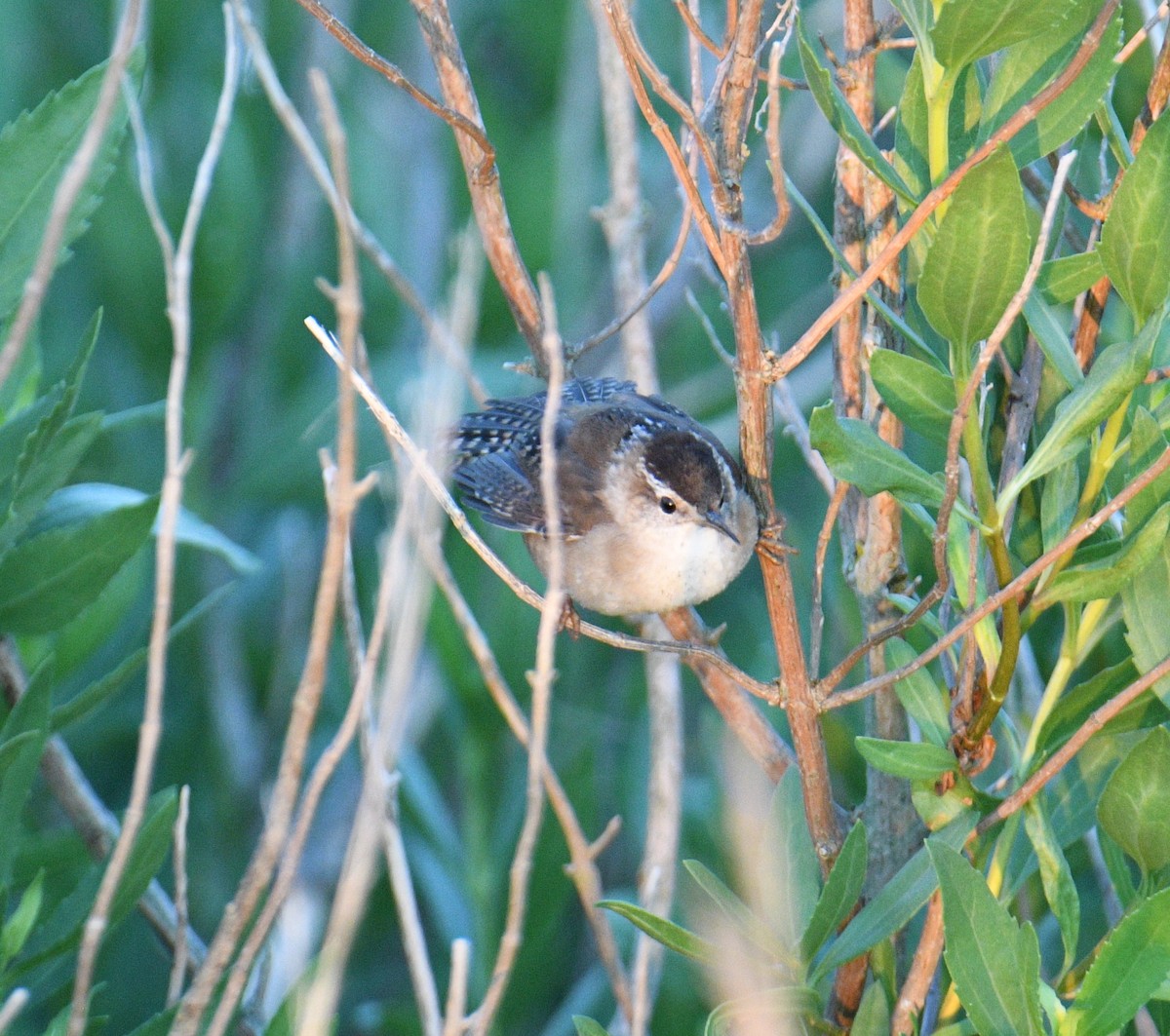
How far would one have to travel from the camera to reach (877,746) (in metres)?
1.55

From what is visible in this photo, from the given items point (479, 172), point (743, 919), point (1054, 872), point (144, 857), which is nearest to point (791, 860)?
point (743, 919)

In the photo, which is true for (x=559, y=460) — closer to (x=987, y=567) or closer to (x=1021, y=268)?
(x=987, y=567)

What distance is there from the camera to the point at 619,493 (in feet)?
10.5

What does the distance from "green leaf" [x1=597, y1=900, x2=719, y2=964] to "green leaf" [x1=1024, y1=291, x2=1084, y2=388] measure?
767mm

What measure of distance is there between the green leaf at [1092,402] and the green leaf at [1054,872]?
37 cm

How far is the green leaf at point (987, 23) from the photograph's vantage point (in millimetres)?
1430

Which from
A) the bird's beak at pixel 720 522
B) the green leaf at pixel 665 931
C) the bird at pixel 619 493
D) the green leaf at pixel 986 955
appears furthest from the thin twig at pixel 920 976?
the bird's beak at pixel 720 522

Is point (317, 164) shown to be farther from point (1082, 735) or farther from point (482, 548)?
point (1082, 735)

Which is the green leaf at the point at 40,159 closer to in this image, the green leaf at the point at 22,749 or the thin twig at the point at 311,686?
the green leaf at the point at 22,749

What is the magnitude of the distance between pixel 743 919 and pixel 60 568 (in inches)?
44.5

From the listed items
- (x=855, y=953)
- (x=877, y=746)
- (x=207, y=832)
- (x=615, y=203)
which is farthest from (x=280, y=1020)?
(x=207, y=832)

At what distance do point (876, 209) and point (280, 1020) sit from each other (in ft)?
4.45

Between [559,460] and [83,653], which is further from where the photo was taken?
[559,460]

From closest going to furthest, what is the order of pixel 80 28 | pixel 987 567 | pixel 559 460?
pixel 987 567
pixel 559 460
pixel 80 28
